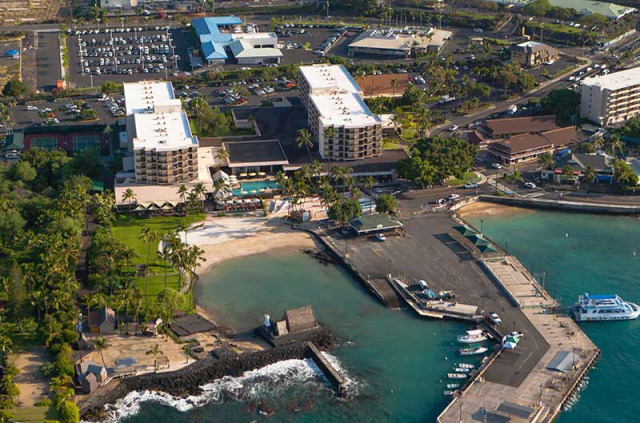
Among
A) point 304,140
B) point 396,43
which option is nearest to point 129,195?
point 304,140

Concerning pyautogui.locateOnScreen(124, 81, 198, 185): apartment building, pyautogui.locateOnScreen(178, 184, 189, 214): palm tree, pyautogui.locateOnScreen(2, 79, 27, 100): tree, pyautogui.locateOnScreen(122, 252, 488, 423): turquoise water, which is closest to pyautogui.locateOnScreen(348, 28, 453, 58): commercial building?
pyautogui.locateOnScreen(124, 81, 198, 185): apartment building

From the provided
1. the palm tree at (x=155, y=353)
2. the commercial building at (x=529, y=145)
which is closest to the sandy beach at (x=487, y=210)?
the commercial building at (x=529, y=145)

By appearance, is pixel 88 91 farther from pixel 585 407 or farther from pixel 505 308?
pixel 585 407

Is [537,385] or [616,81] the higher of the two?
[616,81]

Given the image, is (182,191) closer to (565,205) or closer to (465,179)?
(465,179)

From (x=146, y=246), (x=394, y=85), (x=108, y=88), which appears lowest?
(x=146, y=246)
